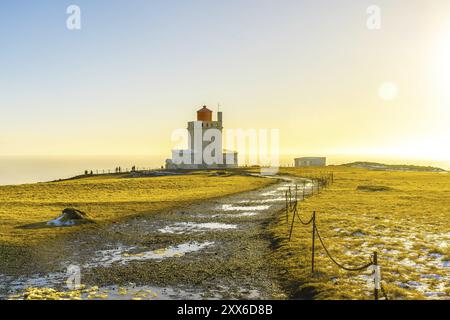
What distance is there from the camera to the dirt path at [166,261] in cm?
1373

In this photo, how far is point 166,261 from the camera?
57.7ft

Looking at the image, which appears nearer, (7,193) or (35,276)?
(35,276)

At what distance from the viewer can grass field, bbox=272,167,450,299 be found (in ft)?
43.2

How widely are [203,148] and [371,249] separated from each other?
74.6 meters

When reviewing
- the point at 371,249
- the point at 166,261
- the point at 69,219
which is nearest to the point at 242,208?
the point at 69,219

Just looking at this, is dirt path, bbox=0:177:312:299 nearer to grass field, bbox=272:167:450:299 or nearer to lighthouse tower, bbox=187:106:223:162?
grass field, bbox=272:167:450:299

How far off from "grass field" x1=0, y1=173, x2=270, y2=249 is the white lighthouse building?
29.8 m

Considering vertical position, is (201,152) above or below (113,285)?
above

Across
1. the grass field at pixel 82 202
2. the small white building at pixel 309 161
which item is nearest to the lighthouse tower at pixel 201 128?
the grass field at pixel 82 202

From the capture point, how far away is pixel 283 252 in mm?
18391

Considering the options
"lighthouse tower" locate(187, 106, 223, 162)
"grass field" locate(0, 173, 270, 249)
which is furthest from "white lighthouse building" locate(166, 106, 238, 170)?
"grass field" locate(0, 173, 270, 249)
